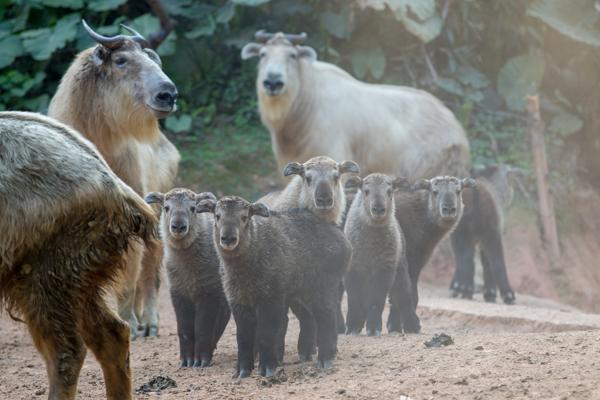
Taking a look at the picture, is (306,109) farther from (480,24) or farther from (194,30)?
(480,24)

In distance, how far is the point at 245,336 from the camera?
6.15m

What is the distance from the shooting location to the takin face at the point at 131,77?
7.39 meters

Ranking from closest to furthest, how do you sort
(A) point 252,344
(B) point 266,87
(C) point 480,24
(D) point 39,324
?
(D) point 39,324, (A) point 252,344, (B) point 266,87, (C) point 480,24

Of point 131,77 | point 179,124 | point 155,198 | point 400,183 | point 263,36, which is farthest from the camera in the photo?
point 179,124

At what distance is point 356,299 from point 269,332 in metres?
1.59

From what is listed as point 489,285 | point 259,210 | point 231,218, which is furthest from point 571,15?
point 231,218

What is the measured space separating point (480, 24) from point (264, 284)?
9264mm

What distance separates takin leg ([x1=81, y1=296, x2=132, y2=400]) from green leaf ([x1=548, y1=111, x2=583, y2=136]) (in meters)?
10.2

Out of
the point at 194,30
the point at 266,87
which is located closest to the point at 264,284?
the point at 266,87

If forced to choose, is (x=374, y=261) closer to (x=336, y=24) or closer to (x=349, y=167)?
(x=349, y=167)

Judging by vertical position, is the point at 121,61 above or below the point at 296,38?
below

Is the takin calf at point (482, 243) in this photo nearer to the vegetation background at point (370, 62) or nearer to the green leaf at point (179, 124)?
the vegetation background at point (370, 62)

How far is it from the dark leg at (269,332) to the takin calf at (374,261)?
4.48ft

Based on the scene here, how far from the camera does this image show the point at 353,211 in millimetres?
7867
